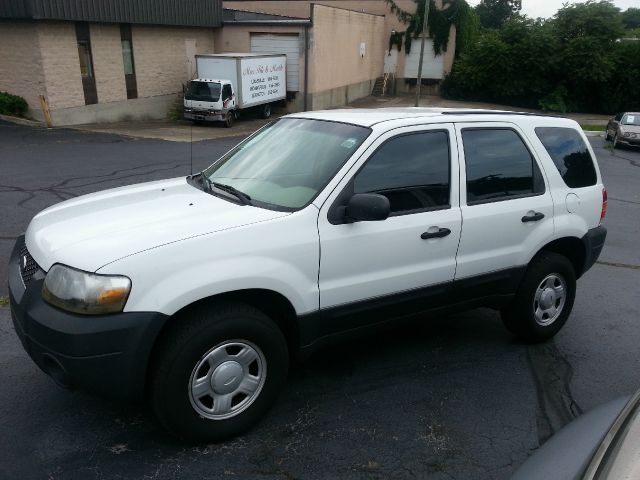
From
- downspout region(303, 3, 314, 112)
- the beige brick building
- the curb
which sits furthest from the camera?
downspout region(303, 3, 314, 112)

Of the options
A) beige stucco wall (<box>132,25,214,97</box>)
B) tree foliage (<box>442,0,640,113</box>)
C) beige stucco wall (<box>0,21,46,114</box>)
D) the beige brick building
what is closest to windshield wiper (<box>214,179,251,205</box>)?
the beige brick building

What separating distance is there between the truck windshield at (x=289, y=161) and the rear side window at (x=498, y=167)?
0.86 meters

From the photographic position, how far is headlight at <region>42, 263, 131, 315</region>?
9.01 ft

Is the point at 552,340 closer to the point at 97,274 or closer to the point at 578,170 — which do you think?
the point at 578,170

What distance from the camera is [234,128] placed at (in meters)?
23.3

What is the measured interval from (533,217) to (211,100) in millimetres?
20116

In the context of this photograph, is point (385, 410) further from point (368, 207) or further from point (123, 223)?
point (123, 223)

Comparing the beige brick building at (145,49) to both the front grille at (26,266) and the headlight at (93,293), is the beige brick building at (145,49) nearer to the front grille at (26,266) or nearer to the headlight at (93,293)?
the front grille at (26,266)

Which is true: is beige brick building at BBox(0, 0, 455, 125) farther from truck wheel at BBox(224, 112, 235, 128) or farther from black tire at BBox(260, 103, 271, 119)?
truck wheel at BBox(224, 112, 235, 128)

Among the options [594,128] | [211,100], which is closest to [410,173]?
[211,100]

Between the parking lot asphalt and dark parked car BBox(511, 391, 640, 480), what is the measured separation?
97cm

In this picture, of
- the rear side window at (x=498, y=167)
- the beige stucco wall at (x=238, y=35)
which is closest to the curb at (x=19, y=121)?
the beige stucco wall at (x=238, y=35)

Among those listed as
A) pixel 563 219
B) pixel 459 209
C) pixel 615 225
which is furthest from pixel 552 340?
pixel 615 225

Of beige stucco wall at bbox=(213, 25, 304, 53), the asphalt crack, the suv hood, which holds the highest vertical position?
beige stucco wall at bbox=(213, 25, 304, 53)
